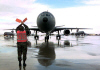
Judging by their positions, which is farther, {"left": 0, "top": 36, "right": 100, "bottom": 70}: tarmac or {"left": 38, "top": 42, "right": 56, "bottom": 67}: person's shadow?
{"left": 38, "top": 42, "right": 56, "bottom": 67}: person's shadow

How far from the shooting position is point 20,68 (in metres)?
4.95

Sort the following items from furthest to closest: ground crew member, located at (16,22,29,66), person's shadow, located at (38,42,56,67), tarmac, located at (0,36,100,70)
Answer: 1. person's shadow, located at (38,42,56,67)
2. ground crew member, located at (16,22,29,66)
3. tarmac, located at (0,36,100,70)

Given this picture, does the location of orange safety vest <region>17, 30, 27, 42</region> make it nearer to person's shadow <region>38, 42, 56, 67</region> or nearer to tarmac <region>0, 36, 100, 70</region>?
tarmac <region>0, 36, 100, 70</region>

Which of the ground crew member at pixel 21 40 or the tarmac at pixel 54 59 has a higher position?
the ground crew member at pixel 21 40

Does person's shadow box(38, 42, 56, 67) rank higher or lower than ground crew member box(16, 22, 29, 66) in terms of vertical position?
lower

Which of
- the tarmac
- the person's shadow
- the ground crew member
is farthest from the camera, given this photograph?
the person's shadow

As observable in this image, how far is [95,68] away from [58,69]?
5.52ft

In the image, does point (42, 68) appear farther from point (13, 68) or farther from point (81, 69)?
point (81, 69)

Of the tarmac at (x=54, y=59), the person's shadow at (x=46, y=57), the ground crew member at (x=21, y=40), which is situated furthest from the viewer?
the person's shadow at (x=46, y=57)

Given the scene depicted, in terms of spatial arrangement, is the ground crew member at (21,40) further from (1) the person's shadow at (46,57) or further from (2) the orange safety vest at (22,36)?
(1) the person's shadow at (46,57)

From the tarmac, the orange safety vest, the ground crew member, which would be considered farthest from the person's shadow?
the orange safety vest

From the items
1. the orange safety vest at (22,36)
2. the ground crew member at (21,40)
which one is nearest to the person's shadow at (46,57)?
the ground crew member at (21,40)

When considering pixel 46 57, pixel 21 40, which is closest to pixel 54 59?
pixel 46 57

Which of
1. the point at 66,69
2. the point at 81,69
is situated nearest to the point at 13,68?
the point at 66,69
